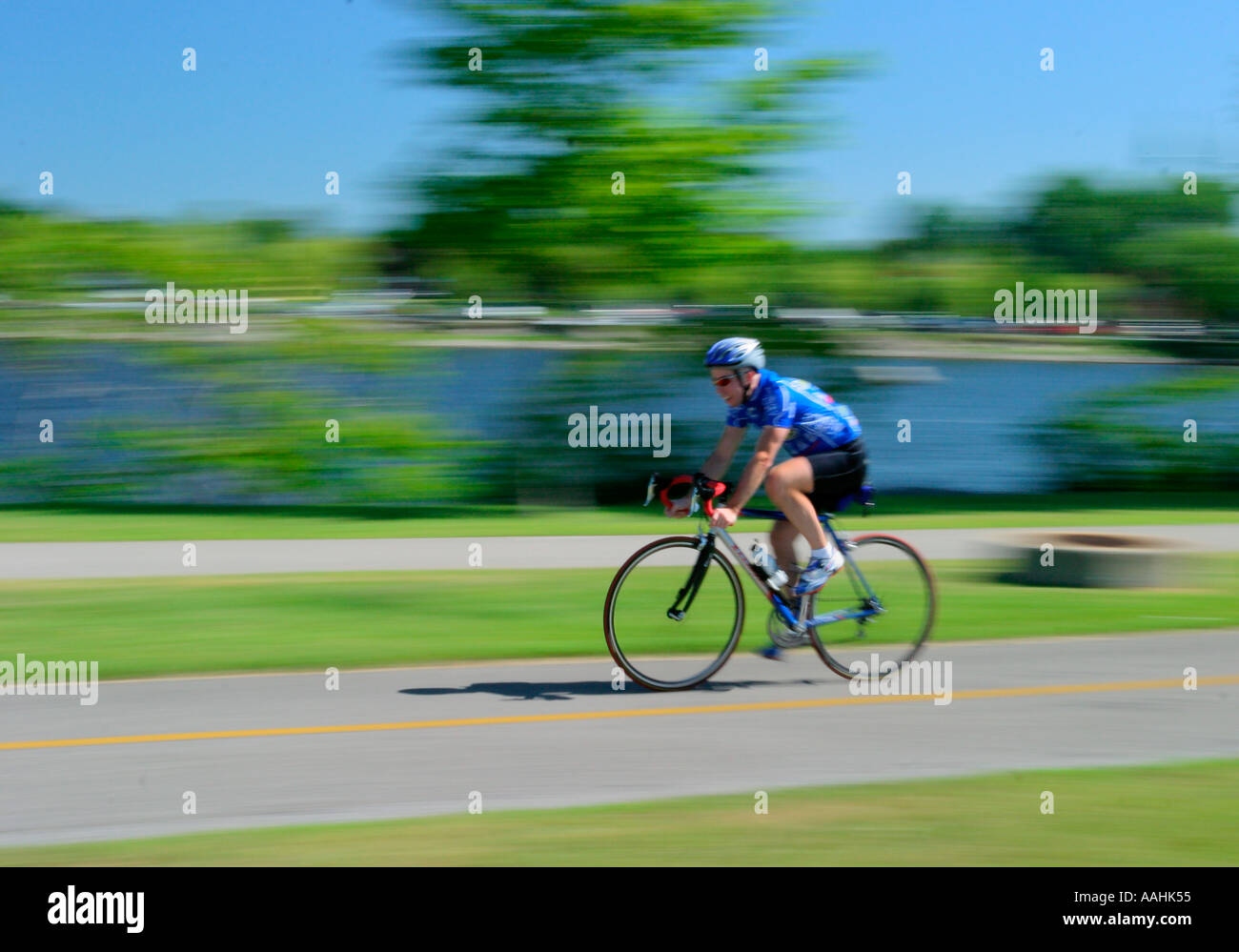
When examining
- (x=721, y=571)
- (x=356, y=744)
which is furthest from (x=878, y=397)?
(x=356, y=744)

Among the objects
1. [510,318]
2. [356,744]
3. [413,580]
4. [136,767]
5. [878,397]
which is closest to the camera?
[136,767]

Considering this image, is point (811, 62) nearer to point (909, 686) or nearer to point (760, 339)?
point (760, 339)

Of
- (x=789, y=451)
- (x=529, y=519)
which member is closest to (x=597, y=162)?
(x=529, y=519)

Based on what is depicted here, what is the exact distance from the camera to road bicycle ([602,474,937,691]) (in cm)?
741

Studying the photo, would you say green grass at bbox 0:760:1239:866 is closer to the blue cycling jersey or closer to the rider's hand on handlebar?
the rider's hand on handlebar

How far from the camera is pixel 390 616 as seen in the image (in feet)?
31.9

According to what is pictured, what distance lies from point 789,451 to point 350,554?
621 centimetres

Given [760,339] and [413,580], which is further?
[760,339]

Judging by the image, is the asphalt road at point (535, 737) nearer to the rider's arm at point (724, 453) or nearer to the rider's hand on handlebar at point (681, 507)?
the rider's hand on handlebar at point (681, 507)

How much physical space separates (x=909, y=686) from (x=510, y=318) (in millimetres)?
11419

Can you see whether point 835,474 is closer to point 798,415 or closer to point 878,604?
point 798,415

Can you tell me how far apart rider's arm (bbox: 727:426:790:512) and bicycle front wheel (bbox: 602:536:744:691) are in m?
0.42
